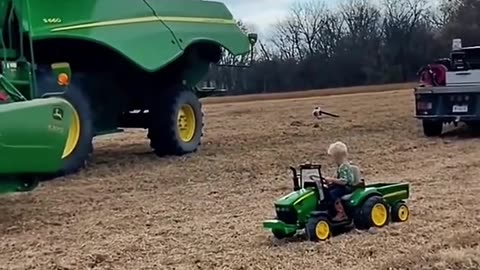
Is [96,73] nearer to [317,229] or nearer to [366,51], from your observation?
[317,229]

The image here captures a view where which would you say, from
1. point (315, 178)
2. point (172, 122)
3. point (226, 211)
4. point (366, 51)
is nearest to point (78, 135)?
point (172, 122)

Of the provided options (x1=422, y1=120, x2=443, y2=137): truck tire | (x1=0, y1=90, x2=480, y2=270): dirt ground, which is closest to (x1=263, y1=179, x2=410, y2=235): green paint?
(x1=0, y1=90, x2=480, y2=270): dirt ground

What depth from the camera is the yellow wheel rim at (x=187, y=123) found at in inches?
469

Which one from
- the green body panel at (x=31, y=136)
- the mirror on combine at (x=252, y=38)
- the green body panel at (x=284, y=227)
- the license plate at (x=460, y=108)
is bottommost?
the green body panel at (x=284, y=227)

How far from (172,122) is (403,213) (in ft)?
17.8

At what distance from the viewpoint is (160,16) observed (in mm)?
11203

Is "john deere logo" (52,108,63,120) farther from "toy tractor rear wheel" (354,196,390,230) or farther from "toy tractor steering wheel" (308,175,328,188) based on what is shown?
"toy tractor rear wheel" (354,196,390,230)

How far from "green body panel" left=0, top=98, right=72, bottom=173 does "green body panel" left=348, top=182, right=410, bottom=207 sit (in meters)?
2.28

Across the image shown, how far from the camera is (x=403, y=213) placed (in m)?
6.39

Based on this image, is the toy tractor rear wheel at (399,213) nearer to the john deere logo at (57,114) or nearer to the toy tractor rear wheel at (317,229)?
the toy tractor rear wheel at (317,229)

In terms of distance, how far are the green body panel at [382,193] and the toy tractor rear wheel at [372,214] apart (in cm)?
5

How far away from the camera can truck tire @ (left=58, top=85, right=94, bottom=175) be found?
31.3 ft

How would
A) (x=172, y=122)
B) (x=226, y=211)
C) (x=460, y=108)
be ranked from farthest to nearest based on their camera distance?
(x=460, y=108) < (x=172, y=122) < (x=226, y=211)

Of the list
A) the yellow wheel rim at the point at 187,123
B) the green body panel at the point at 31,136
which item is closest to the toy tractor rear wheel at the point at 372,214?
the green body panel at the point at 31,136
